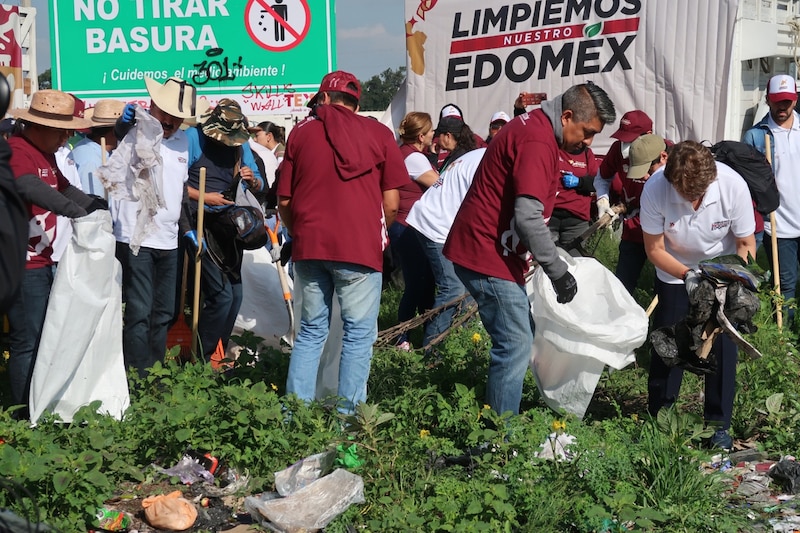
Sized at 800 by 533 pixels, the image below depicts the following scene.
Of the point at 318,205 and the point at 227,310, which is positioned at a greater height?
the point at 318,205

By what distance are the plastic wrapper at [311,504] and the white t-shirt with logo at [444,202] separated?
2.94m

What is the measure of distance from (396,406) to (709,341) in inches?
63.1

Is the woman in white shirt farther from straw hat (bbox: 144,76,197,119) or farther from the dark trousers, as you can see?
straw hat (bbox: 144,76,197,119)

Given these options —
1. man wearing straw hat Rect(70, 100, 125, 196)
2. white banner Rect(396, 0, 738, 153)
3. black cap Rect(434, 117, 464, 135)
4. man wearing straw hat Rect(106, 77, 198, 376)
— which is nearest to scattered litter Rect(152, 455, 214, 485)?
man wearing straw hat Rect(106, 77, 198, 376)

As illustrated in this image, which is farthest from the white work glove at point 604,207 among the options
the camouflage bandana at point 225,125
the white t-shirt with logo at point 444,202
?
the camouflage bandana at point 225,125

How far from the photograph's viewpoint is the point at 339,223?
4.72 metres

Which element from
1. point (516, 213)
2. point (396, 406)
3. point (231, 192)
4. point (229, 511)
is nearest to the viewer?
point (229, 511)

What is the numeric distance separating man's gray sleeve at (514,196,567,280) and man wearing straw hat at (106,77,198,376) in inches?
92.0

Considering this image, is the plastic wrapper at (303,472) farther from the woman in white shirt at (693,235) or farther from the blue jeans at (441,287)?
the blue jeans at (441,287)

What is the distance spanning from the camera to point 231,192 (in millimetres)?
6227

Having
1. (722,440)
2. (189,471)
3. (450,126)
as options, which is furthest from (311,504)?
(450,126)

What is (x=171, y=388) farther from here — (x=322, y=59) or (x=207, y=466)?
(x=322, y=59)

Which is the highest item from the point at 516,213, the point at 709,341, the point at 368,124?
the point at 368,124

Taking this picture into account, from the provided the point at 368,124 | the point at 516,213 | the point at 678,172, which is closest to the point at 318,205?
the point at 368,124
